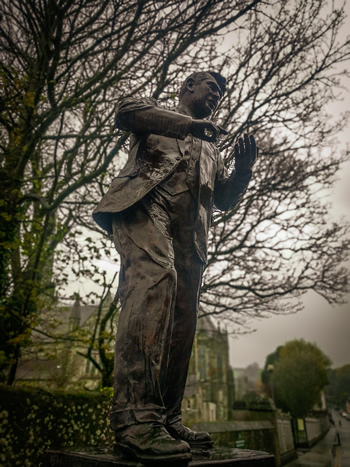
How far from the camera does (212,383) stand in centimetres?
5803

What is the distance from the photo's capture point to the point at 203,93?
2863 mm

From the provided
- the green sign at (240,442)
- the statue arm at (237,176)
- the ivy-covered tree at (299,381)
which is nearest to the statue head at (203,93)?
the statue arm at (237,176)

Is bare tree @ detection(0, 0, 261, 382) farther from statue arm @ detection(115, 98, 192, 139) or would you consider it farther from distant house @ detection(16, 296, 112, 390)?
statue arm @ detection(115, 98, 192, 139)

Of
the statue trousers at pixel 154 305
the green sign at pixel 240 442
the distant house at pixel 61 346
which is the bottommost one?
the green sign at pixel 240 442

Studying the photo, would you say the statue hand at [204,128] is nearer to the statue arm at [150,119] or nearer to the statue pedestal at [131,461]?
the statue arm at [150,119]

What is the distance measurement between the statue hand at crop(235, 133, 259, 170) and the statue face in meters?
0.44

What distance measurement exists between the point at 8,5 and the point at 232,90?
4854 mm

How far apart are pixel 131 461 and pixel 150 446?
0.11 meters

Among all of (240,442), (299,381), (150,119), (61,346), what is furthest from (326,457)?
(299,381)

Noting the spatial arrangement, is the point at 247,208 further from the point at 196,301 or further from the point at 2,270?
the point at 196,301

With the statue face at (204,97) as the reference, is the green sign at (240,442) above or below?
below

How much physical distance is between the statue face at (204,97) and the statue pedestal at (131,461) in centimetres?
229

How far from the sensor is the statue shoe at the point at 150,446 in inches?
62.4

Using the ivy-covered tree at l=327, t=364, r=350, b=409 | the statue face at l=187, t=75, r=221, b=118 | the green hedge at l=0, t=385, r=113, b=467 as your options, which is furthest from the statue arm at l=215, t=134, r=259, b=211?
the ivy-covered tree at l=327, t=364, r=350, b=409
